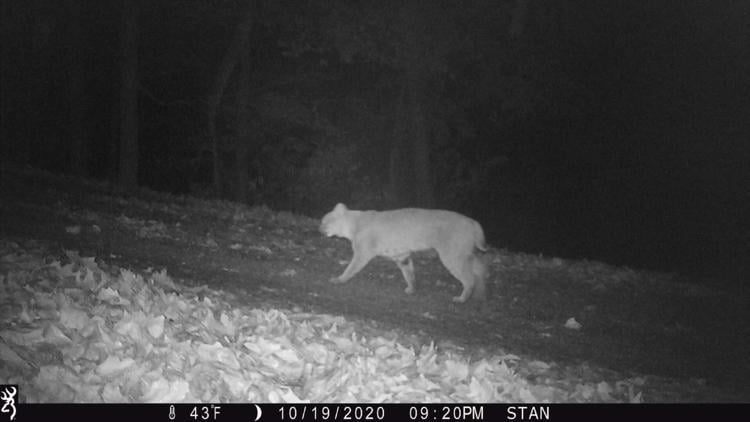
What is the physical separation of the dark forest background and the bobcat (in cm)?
984

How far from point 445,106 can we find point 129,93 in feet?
31.1

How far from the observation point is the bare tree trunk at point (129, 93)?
20.5 meters

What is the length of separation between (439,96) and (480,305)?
13.2 metres

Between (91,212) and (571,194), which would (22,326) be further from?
(571,194)

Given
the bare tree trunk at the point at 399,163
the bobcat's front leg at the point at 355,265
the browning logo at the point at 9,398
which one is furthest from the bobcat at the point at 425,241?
the bare tree trunk at the point at 399,163

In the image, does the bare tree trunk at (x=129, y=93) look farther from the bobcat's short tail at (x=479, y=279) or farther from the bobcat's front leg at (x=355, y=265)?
the bobcat's short tail at (x=479, y=279)

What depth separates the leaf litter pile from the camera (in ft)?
14.5

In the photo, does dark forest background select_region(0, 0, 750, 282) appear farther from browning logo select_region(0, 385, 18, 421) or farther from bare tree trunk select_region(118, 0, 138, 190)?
browning logo select_region(0, 385, 18, 421)

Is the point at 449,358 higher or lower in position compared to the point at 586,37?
lower

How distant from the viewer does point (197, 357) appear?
4.85 m

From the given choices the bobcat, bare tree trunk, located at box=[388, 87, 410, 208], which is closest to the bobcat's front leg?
the bobcat

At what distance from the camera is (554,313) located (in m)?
9.78

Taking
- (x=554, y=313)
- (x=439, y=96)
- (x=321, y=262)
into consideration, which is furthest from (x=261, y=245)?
(x=439, y=96)

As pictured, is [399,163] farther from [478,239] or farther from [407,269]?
[478,239]
